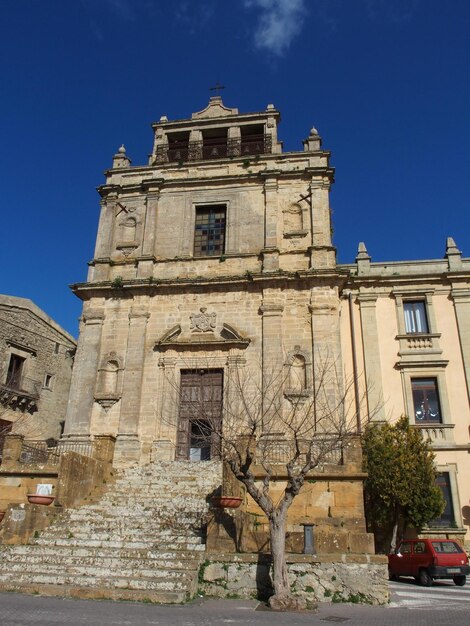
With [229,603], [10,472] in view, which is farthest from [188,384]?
[229,603]

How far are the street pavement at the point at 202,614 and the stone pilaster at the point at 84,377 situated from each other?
9300 mm

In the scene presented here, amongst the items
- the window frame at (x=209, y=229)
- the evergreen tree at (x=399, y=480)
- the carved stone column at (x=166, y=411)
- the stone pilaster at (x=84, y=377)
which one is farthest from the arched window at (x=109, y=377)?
the evergreen tree at (x=399, y=480)

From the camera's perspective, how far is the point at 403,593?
10781mm

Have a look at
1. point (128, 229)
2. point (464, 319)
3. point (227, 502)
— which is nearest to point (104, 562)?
point (227, 502)

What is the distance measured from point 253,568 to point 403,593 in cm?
407

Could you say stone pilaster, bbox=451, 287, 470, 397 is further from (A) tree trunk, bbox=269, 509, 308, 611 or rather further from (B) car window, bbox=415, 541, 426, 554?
(A) tree trunk, bbox=269, 509, 308, 611

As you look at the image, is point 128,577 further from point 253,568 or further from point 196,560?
point 253,568

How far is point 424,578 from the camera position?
1298cm

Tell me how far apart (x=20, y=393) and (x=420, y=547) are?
1921 cm

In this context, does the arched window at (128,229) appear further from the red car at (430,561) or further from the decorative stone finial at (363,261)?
the red car at (430,561)

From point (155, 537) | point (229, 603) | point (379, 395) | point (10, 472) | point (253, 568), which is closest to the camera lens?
point (229, 603)

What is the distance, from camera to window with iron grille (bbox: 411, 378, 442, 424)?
18.3 m

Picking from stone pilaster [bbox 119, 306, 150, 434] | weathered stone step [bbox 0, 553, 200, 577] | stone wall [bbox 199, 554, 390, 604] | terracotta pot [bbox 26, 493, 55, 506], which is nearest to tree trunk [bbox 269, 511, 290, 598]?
stone wall [bbox 199, 554, 390, 604]

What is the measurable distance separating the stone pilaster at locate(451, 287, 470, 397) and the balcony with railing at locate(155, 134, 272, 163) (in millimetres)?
9490
